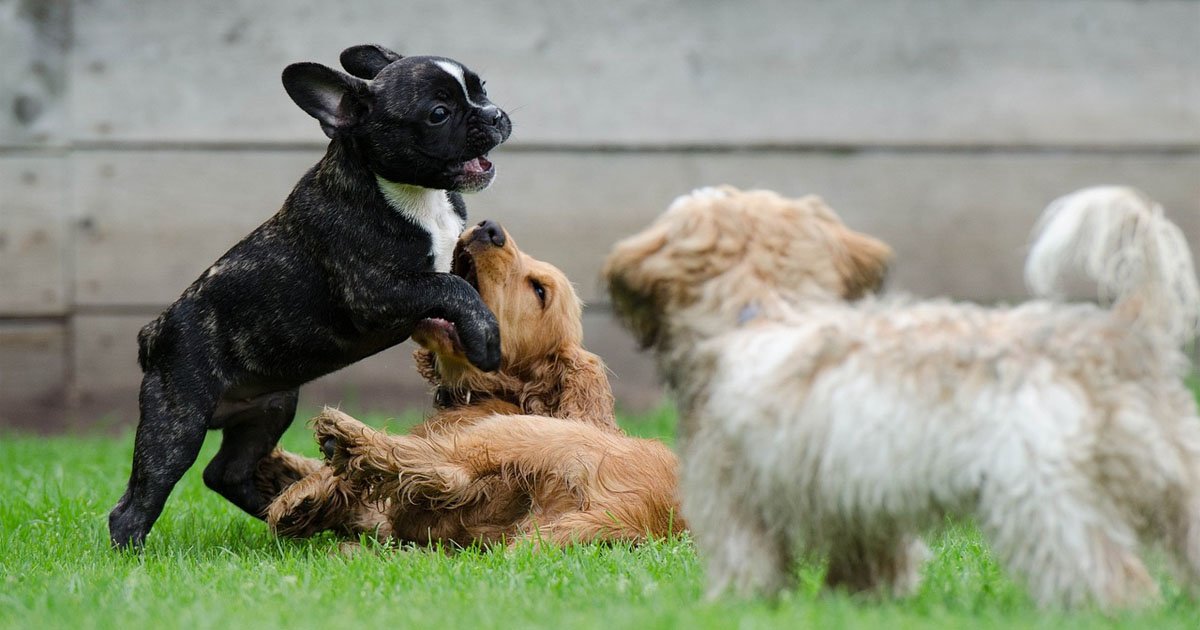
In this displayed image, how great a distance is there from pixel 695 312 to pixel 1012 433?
0.89 metres

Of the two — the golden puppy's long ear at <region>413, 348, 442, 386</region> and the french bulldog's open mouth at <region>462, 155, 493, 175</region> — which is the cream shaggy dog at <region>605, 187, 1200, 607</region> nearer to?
the french bulldog's open mouth at <region>462, 155, 493, 175</region>

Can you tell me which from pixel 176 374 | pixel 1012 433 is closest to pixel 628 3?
pixel 176 374

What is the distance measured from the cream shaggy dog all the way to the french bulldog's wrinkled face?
1.78 m

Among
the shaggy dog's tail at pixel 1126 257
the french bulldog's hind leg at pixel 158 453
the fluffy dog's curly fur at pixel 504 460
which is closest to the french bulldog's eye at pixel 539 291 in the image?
the fluffy dog's curly fur at pixel 504 460

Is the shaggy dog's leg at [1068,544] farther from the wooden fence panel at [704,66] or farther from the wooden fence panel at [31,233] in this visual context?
the wooden fence panel at [31,233]

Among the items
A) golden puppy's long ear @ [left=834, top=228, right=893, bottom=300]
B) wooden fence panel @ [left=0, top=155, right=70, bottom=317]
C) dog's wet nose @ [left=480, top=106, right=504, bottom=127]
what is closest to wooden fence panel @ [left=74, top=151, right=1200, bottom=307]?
wooden fence panel @ [left=0, top=155, right=70, bottom=317]

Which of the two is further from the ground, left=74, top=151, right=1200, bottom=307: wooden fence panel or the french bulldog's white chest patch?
the french bulldog's white chest patch

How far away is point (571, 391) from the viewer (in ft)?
18.9

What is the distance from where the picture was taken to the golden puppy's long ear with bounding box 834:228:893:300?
147 inches

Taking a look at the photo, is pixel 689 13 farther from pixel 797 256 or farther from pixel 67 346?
pixel 797 256

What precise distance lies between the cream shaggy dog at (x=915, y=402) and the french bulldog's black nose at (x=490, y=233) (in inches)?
75.1

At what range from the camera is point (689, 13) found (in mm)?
9578

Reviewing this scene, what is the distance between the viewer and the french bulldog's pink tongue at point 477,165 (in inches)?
211

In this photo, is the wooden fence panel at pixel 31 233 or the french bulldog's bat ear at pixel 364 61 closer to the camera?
the french bulldog's bat ear at pixel 364 61
